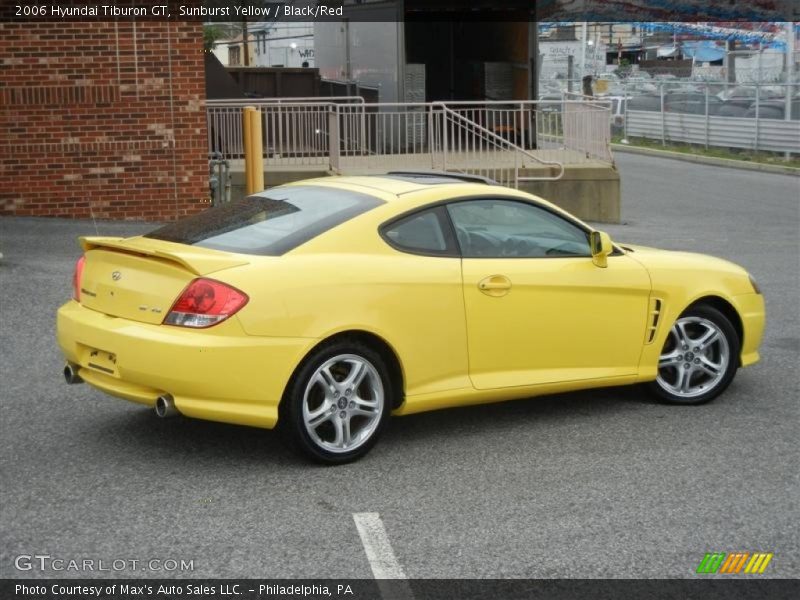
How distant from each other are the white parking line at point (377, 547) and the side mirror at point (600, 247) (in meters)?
2.41

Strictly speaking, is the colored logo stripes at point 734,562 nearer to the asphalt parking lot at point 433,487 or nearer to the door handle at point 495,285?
the asphalt parking lot at point 433,487

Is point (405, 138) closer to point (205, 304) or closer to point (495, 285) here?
point (495, 285)

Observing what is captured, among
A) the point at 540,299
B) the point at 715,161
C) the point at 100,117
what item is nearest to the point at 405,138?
the point at 100,117

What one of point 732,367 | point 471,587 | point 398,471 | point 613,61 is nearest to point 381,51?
point 732,367

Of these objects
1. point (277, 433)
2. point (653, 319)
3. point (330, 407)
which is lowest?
point (277, 433)

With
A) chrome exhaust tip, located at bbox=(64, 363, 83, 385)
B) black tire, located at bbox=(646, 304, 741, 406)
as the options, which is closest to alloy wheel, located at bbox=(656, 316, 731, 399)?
black tire, located at bbox=(646, 304, 741, 406)

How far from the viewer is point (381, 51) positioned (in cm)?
2352

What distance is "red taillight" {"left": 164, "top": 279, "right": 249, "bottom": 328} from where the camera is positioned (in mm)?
6223

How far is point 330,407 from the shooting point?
651cm

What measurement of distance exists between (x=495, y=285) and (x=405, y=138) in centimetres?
1256

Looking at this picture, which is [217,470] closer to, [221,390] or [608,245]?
[221,390]

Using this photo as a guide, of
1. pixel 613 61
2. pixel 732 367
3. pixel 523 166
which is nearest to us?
pixel 732 367

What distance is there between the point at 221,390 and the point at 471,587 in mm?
1751

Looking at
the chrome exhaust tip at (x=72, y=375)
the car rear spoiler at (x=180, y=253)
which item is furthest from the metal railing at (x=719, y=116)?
the chrome exhaust tip at (x=72, y=375)
